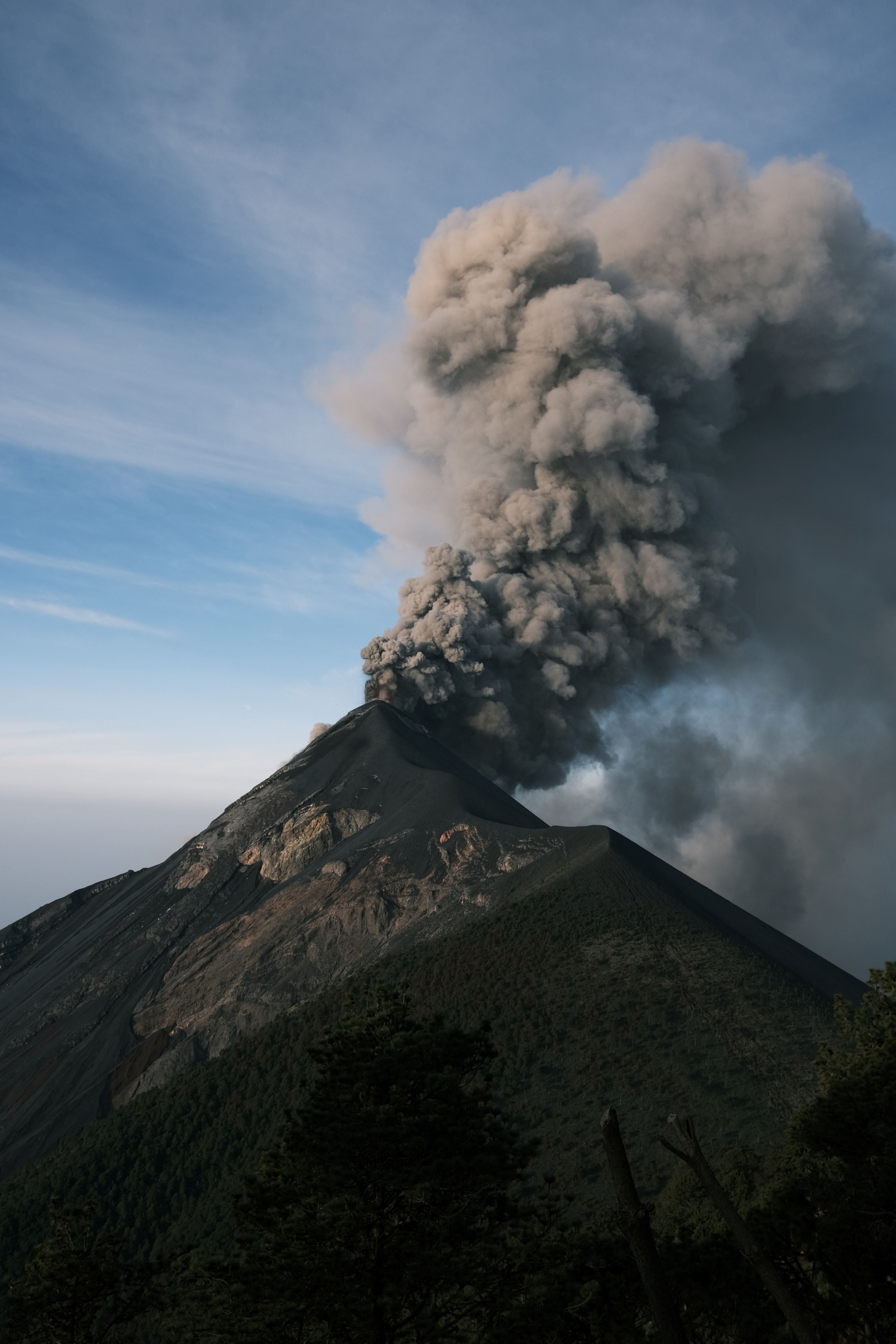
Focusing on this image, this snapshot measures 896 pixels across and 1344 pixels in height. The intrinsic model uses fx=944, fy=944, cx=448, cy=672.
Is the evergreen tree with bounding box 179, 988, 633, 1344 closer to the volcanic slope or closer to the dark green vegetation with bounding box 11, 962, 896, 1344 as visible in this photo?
the dark green vegetation with bounding box 11, 962, 896, 1344

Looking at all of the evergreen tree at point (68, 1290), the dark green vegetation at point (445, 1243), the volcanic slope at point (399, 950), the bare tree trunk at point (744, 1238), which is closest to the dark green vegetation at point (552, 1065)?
the volcanic slope at point (399, 950)

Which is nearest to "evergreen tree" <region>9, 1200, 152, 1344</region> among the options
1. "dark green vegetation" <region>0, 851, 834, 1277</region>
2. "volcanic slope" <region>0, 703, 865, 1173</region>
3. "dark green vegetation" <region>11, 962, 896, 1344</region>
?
"dark green vegetation" <region>11, 962, 896, 1344</region>

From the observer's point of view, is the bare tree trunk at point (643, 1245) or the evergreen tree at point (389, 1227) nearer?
the bare tree trunk at point (643, 1245)

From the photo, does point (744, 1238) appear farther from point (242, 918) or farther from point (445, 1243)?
point (242, 918)

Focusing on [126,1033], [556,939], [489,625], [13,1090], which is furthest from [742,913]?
[13,1090]

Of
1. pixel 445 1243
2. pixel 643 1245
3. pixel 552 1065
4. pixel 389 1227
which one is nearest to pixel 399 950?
pixel 552 1065

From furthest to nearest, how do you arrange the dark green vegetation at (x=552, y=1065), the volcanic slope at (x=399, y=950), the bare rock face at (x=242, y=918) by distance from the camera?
the bare rock face at (x=242, y=918) < the volcanic slope at (x=399, y=950) < the dark green vegetation at (x=552, y=1065)

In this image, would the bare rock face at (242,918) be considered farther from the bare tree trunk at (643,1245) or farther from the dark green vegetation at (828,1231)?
the bare tree trunk at (643,1245)
